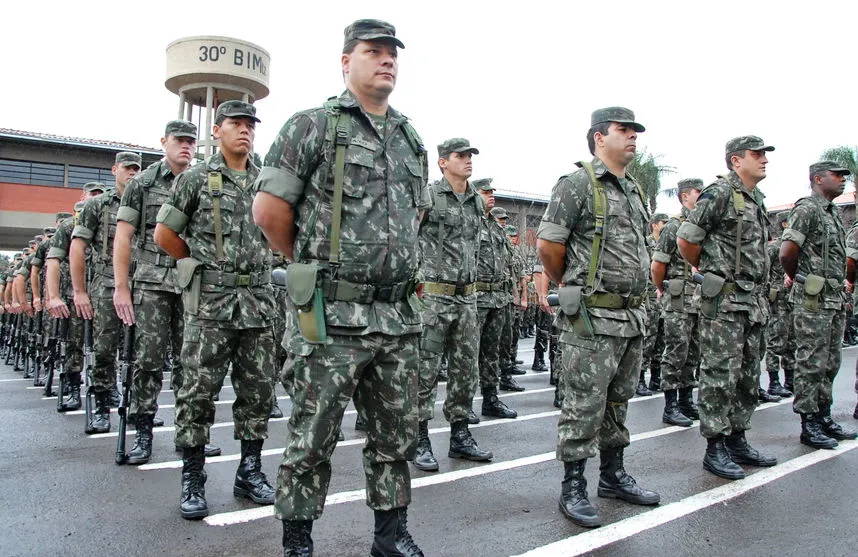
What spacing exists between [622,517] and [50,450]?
4628 millimetres

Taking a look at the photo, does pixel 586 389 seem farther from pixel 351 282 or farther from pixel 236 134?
pixel 236 134

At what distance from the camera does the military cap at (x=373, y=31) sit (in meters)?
2.98

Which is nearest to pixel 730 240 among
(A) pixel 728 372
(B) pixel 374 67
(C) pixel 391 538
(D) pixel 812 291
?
(A) pixel 728 372

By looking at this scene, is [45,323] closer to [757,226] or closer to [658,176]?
[757,226]

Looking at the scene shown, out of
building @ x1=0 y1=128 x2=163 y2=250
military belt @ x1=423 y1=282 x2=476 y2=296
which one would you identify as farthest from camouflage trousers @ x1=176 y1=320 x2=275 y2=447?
building @ x1=0 y1=128 x2=163 y2=250

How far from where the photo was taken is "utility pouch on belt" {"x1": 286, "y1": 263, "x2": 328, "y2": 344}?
9.41ft

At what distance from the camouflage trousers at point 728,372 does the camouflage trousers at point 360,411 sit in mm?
2831

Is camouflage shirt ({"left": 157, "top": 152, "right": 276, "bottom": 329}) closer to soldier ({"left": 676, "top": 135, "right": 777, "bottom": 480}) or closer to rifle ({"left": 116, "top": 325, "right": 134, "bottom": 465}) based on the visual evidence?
rifle ({"left": 116, "top": 325, "right": 134, "bottom": 465})

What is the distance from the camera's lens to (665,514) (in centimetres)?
404

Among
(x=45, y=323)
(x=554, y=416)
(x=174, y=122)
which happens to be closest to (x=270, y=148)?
(x=174, y=122)

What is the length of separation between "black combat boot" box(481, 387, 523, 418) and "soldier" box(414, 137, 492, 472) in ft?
5.70

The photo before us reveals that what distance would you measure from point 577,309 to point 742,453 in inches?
89.2

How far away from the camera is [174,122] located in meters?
5.31

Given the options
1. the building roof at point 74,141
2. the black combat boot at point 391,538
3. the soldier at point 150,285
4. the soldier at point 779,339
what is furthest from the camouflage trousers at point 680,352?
the building roof at point 74,141
